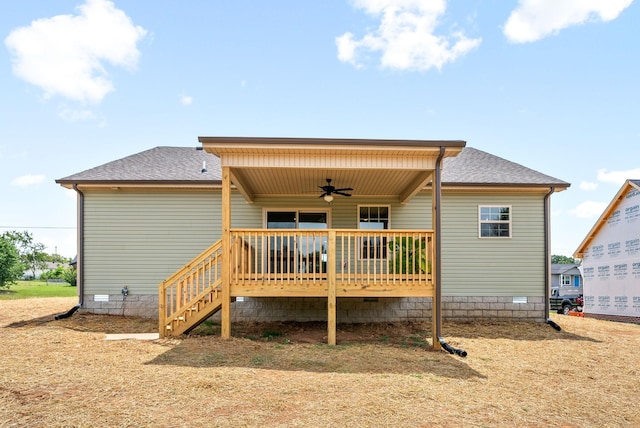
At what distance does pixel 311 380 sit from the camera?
5.58m

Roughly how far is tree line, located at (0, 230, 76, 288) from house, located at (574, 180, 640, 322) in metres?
29.6

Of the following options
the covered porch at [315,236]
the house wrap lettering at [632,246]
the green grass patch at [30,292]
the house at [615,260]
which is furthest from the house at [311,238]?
the house at [615,260]

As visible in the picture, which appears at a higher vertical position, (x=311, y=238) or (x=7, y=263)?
(x=311, y=238)

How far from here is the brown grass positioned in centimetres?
431

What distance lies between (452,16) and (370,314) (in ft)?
24.5

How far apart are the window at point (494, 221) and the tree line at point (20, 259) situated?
21886mm

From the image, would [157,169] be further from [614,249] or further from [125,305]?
[614,249]

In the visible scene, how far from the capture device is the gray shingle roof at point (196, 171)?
10.8 meters

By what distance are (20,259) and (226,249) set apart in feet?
111

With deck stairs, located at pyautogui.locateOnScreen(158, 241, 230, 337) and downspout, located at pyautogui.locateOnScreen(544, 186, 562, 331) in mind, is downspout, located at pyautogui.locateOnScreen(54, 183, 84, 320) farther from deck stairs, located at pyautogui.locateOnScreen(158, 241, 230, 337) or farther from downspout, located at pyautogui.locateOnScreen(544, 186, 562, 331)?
downspout, located at pyautogui.locateOnScreen(544, 186, 562, 331)

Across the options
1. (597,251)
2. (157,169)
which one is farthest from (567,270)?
(157,169)

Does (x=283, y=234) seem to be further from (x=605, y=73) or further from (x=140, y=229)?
(x=605, y=73)

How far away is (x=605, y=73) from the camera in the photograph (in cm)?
1283

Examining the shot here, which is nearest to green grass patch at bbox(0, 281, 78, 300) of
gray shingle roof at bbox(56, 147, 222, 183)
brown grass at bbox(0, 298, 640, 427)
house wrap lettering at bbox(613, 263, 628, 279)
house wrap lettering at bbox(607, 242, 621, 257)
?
gray shingle roof at bbox(56, 147, 222, 183)
